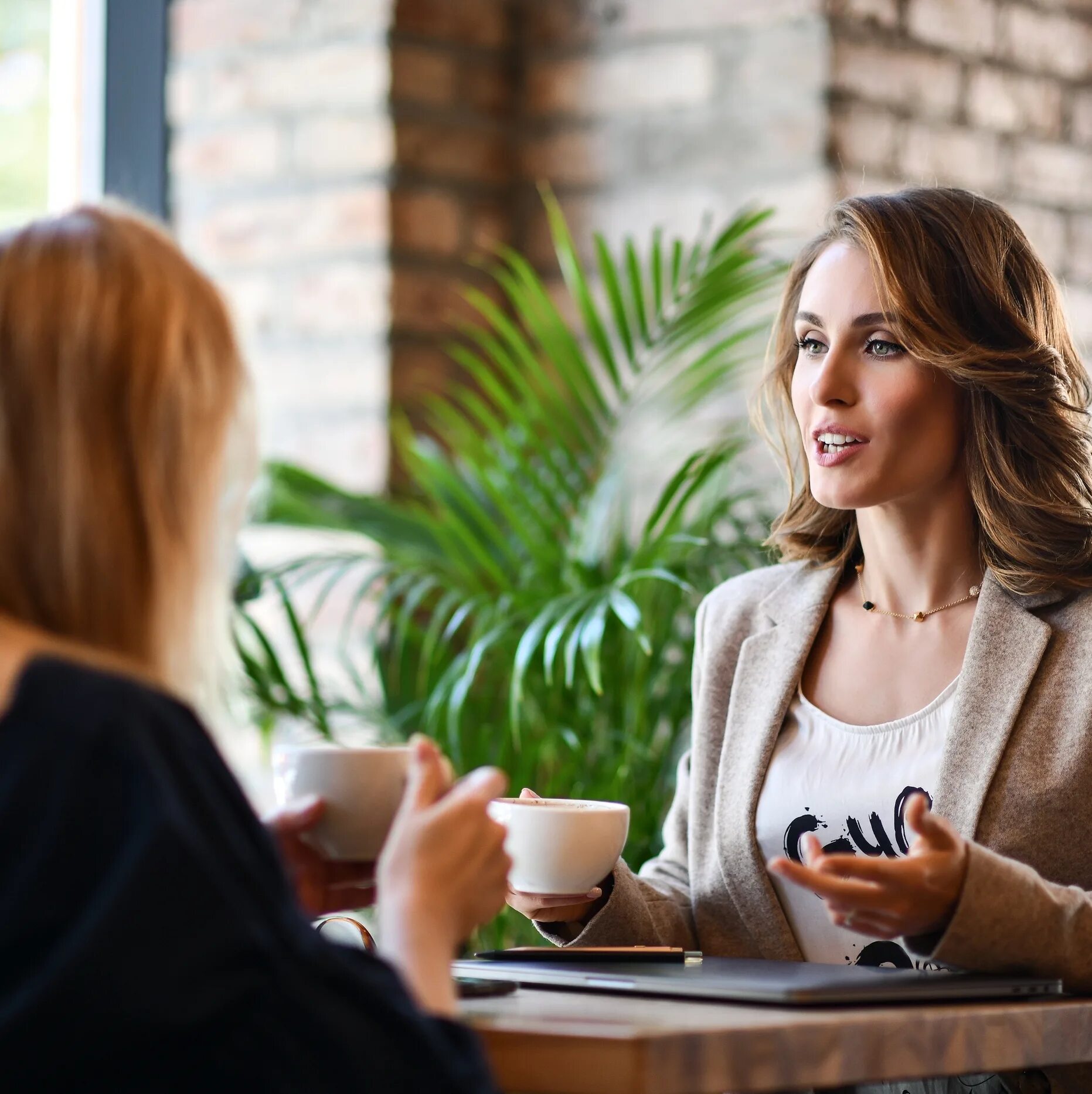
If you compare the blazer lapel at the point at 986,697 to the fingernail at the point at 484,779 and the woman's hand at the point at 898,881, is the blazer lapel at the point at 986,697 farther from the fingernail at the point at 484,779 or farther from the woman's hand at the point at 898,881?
the fingernail at the point at 484,779

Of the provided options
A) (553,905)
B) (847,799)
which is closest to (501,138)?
(847,799)

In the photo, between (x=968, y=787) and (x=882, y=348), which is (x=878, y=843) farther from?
(x=882, y=348)

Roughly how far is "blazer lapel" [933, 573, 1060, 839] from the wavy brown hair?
0.15 feet

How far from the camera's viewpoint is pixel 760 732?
5.87 feet

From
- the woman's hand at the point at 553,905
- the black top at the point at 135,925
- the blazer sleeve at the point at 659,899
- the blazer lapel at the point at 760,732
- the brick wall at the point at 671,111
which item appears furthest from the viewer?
the brick wall at the point at 671,111

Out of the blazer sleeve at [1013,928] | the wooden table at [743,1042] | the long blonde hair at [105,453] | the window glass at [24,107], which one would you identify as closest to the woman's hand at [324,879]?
the wooden table at [743,1042]

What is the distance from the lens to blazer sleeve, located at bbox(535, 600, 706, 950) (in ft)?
5.19

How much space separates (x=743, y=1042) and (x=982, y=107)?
2.18 metres

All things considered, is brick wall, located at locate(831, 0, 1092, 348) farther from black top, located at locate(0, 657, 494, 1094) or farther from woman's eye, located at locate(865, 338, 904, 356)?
black top, located at locate(0, 657, 494, 1094)

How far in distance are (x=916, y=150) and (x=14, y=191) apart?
4.86 ft

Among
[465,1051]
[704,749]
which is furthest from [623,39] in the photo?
[465,1051]

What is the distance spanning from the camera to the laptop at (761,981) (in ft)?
3.78

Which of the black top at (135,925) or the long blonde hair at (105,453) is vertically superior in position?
the long blonde hair at (105,453)

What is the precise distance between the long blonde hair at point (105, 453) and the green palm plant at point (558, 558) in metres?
1.19
